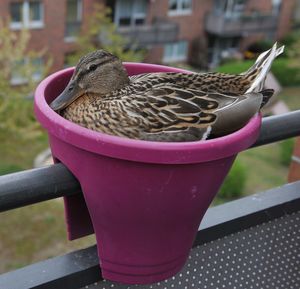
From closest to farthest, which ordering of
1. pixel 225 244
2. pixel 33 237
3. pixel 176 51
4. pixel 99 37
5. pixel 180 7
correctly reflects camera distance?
pixel 225 244 < pixel 33 237 < pixel 99 37 < pixel 180 7 < pixel 176 51

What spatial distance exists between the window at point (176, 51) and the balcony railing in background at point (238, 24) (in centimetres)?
61

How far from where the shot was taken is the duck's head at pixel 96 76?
0.65 meters

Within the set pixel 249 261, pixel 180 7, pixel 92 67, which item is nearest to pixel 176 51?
pixel 180 7

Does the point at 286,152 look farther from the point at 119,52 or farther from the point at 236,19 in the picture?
the point at 236,19

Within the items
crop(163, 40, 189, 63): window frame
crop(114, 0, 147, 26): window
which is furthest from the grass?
crop(163, 40, 189, 63): window frame

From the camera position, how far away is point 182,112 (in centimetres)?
59

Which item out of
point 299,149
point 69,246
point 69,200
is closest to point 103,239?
point 69,200

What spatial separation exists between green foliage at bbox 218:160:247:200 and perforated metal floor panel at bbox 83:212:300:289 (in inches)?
183

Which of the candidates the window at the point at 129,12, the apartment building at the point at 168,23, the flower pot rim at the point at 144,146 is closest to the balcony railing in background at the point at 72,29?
the apartment building at the point at 168,23

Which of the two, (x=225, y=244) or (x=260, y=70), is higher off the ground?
(x=260, y=70)

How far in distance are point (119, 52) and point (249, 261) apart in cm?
658

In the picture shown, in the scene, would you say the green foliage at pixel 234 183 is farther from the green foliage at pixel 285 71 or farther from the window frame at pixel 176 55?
the window frame at pixel 176 55

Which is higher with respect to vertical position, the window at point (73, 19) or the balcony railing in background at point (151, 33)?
the window at point (73, 19)

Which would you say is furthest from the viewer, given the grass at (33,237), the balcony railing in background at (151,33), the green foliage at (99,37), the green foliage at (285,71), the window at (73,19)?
the green foliage at (285,71)
